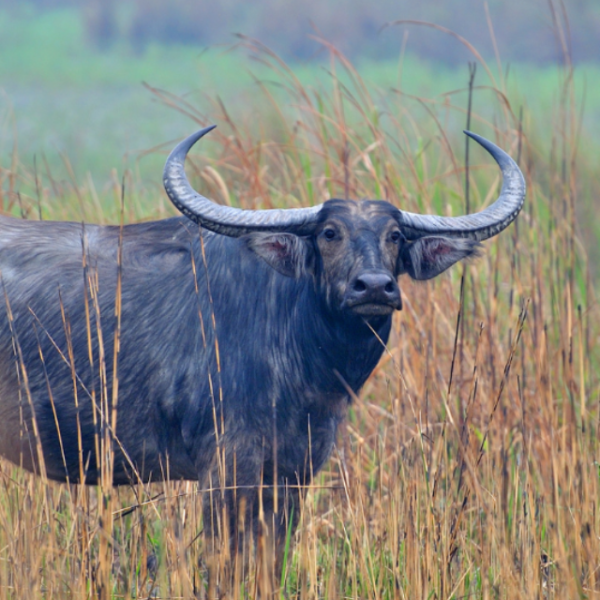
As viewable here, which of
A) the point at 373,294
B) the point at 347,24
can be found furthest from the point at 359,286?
the point at 347,24

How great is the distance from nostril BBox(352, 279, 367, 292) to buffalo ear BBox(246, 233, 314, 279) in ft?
1.33

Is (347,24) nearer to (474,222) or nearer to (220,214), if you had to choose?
(474,222)

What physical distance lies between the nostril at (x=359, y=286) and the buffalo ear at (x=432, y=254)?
1.66 feet

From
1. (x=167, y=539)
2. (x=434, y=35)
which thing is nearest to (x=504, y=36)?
(x=434, y=35)

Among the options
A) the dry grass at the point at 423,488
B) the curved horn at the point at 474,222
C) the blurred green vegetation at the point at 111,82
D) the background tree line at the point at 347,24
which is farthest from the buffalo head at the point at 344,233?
the background tree line at the point at 347,24

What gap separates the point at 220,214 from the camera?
11.6 feet

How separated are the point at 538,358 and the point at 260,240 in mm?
1634

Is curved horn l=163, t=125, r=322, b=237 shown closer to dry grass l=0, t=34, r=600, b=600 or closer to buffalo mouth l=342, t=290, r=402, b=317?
buffalo mouth l=342, t=290, r=402, b=317

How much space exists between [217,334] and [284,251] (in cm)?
43

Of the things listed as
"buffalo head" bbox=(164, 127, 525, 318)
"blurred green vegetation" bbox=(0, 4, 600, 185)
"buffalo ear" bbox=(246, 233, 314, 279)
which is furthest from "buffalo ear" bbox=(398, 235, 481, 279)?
"blurred green vegetation" bbox=(0, 4, 600, 185)

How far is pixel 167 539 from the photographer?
323 centimetres

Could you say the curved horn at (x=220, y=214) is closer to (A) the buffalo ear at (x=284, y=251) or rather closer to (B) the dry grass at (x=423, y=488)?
(A) the buffalo ear at (x=284, y=251)

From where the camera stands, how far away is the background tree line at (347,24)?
109 ft

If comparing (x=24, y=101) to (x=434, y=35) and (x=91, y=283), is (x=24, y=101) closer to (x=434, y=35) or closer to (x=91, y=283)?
(x=434, y=35)
